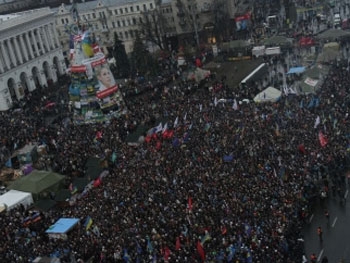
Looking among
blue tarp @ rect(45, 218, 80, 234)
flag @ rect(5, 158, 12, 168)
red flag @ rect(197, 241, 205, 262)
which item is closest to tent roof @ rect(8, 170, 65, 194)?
flag @ rect(5, 158, 12, 168)

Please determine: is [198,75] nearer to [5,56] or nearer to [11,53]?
[5,56]

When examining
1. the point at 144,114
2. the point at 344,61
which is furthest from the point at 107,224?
the point at 344,61

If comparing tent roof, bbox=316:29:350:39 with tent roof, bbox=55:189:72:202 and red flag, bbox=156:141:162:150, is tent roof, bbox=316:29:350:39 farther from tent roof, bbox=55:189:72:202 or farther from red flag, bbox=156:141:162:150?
tent roof, bbox=55:189:72:202

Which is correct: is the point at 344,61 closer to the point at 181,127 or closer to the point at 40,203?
the point at 181,127

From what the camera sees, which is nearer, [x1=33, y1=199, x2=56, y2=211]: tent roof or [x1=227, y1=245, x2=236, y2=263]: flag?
[x1=227, y1=245, x2=236, y2=263]: flag

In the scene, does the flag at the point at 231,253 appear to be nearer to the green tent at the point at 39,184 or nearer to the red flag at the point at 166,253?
the red flag at the point at 166,253

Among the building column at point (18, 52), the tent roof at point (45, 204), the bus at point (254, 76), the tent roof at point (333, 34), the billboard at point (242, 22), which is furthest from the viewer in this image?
the billboard at point (242, 22)

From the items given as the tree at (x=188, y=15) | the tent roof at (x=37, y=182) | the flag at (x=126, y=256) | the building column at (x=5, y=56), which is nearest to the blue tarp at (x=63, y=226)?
the flag at (x=126, y=256)

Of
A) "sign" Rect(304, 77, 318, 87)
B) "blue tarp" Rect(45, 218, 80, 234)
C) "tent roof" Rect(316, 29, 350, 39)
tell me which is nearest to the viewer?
"blue tarp" Rect(45, 218, 80, 234)
